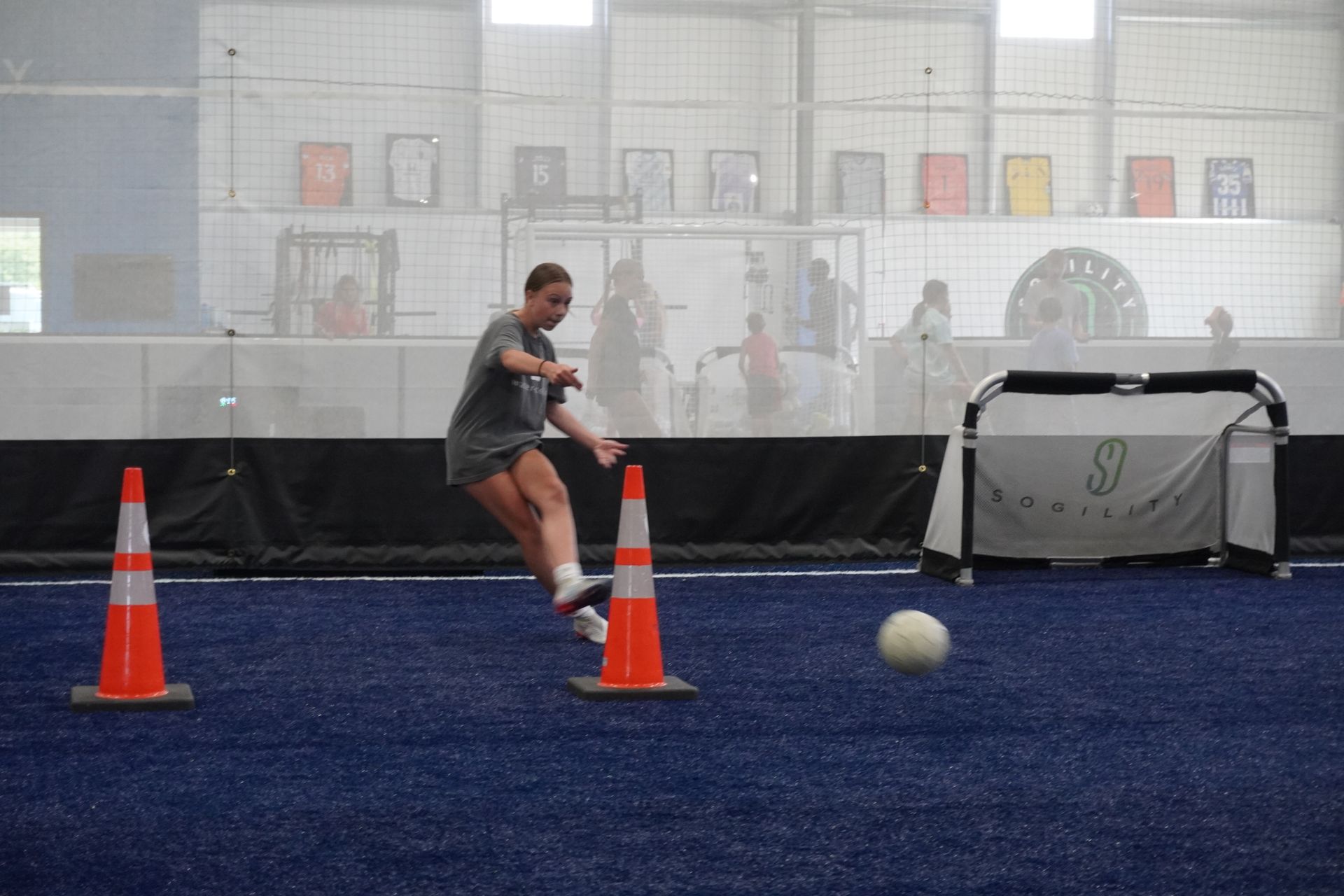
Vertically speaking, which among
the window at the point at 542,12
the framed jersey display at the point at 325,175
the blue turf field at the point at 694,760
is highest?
the window at the point at 542,12

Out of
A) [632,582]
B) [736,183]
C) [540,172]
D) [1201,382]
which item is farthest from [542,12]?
[632,582]

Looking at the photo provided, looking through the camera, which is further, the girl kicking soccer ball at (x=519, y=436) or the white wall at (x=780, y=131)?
the white wall at (x=780, y=131)

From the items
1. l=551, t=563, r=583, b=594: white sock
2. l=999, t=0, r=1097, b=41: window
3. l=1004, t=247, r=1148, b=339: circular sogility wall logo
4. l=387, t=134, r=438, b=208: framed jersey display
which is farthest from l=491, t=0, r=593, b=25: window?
l=551, t=563, r=583, b=594: white sock

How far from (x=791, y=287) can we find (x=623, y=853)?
648cm

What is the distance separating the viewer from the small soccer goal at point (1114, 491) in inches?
342

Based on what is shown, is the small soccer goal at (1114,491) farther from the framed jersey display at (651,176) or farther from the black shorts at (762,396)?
the framed jersey display at (651,176)

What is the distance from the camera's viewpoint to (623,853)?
11.3 ft

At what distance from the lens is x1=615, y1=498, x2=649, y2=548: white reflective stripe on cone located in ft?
17.6

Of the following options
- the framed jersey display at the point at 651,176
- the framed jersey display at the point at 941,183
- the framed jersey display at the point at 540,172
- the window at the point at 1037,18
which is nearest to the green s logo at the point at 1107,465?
the framed jersey display at the point at 941,183

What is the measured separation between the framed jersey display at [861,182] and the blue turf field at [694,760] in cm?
323

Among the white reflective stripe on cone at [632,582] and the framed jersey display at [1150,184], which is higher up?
the framed jersey display at [1150,184]

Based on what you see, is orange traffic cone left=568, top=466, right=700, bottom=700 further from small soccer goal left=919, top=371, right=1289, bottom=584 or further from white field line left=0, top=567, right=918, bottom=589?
small soccer goal left=919, top=371, right=1289, bottom=584

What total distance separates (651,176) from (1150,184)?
10.5 feet

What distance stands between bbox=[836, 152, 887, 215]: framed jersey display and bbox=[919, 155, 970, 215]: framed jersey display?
0.83ft
